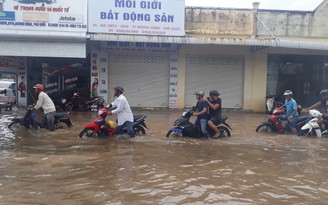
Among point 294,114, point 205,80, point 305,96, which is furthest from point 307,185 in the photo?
point 305,96

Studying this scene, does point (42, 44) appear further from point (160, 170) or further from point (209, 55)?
point (160, 170)

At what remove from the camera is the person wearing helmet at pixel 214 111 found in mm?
9562

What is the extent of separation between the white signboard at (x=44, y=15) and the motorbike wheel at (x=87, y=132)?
334 inches


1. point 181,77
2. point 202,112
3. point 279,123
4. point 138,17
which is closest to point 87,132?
point 202,112

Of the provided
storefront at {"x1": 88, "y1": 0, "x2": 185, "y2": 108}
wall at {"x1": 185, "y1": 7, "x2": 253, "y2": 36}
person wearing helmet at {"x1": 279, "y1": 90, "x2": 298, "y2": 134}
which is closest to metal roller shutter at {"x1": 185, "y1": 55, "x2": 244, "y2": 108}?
storefront at {"x1": 88, "y1": 0, "x2": 185, "y2": 108}

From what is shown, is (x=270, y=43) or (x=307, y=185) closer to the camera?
(x=307, y=185)

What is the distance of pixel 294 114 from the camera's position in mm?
10766

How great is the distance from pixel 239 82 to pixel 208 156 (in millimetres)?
12444

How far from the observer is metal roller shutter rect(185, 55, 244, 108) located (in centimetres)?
1911

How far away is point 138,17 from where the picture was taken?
17.3 m

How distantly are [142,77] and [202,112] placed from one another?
9.99 meters

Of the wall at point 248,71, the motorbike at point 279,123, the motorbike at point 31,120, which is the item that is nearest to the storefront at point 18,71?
the motorbike at point 31,120

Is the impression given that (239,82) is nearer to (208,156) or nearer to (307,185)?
(208,156)

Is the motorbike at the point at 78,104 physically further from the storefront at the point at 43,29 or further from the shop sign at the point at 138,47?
the shop sign at the point at 138,47
